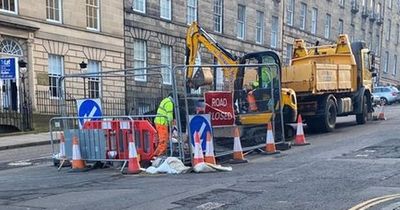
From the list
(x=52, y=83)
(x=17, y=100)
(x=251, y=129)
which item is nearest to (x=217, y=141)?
(x=251, y=129)

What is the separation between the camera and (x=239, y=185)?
7957 millimetres

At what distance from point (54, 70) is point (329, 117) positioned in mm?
15189

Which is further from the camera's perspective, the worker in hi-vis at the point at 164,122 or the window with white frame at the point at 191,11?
the window with white frame at the point at 191,11

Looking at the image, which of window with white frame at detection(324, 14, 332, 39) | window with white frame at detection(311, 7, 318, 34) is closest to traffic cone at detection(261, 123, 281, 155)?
window with white frame at detection(311, 7, 318, 34)

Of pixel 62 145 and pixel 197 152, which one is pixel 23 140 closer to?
pixel 62 145

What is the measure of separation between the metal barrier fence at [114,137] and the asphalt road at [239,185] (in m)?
0.43

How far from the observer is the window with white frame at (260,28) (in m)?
41.3

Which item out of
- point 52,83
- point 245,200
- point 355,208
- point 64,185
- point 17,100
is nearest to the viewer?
point 355,208

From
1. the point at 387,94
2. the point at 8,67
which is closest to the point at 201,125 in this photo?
the point at 8,67

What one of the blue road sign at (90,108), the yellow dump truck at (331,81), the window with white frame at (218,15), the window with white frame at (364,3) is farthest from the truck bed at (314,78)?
the window with white frame at (364,3)

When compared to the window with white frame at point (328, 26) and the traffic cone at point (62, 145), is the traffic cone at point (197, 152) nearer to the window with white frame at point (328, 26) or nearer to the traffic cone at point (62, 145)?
the traffic cone at point (62, 145)

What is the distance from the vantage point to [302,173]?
8875 mm

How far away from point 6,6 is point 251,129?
16092 mm

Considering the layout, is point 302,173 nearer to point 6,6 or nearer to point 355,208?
point 355,208
